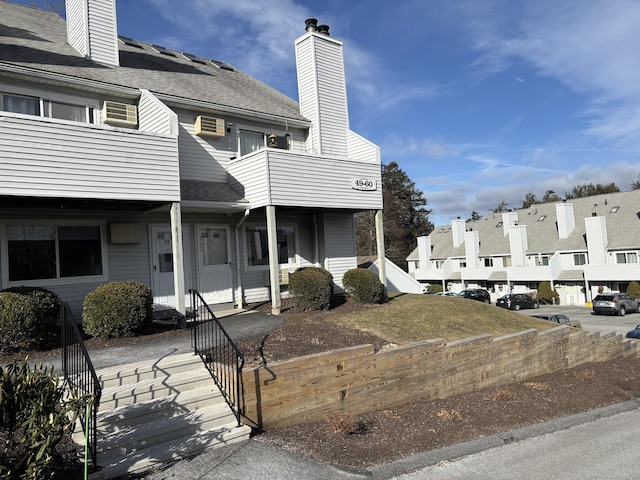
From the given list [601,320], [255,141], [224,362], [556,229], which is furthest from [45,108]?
[556,229]

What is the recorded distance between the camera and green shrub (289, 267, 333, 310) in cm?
1251

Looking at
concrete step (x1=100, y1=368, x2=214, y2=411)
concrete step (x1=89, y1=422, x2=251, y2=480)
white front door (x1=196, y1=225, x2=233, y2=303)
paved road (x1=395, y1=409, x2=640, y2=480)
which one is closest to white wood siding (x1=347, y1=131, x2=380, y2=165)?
white front door (x1=196, y1=225, x2=233, y2=303)

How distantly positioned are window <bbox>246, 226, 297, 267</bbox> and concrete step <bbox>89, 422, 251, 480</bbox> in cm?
890

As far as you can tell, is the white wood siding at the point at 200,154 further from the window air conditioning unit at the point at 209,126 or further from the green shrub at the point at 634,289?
the green shrub at the point at 634,289

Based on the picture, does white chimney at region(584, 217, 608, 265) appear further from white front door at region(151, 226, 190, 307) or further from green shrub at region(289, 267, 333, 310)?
white front door at region(151, 226, 190, 307)

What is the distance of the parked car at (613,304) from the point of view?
34.2 metres

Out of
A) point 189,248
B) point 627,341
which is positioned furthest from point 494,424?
point 627,341

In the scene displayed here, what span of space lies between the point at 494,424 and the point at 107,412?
5.76 metres

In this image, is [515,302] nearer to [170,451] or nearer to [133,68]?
[133,68]

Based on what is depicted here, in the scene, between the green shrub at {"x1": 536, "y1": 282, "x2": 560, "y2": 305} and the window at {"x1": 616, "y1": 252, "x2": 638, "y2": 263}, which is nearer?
Answer: the window at {"x1": 616, "y1": 252, "x2": 638, "y2": 263}

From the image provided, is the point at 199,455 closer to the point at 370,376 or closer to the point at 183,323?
the point at 370,376

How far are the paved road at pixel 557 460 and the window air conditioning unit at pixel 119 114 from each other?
1088 centimetres

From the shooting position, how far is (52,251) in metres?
11.2

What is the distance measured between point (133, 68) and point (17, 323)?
9080mm
